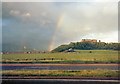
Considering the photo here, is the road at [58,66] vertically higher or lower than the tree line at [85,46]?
lower

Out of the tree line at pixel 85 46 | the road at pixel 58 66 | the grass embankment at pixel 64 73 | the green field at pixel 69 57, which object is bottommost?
the grass embankment at pixel 64 73

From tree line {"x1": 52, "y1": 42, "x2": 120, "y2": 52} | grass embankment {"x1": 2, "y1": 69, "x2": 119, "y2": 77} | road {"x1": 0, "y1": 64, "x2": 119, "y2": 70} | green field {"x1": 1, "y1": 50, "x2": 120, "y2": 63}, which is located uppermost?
tree line {"x1": 52, "y1": 42, "x2": 120, "y2": 52}

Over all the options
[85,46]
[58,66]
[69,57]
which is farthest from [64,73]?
[85,46]

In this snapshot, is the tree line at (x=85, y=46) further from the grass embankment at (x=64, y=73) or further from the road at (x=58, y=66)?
the grass embankment at (x=64, y=73)

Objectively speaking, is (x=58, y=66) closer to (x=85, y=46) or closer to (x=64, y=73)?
(x=64, y=73)

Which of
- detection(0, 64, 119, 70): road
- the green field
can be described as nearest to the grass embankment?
detection(0, 64, 119, 70): road

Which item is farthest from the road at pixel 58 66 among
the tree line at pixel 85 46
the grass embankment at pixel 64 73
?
the tree line at pixel 85 46

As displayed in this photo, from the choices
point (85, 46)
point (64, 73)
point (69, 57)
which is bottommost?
point (64, 73)

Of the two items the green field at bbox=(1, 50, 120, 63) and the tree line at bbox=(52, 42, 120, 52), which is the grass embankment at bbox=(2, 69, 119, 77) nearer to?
the green field at bbox=(1, 50, 120, 63)

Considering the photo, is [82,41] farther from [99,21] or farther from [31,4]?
[31,4]
